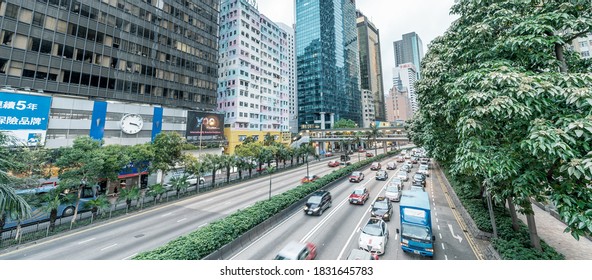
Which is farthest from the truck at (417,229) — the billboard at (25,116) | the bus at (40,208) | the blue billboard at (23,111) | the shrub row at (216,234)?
the blue billboard at (23,111)

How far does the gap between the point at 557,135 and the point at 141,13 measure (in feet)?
170

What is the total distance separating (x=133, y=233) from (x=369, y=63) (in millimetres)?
198650

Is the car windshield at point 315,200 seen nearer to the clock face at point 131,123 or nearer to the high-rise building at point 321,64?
the clock face at point 131,123

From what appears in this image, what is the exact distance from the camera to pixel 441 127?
16125 mm

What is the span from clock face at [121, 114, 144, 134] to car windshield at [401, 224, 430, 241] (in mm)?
39648

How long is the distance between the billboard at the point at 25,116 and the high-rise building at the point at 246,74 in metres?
32.0

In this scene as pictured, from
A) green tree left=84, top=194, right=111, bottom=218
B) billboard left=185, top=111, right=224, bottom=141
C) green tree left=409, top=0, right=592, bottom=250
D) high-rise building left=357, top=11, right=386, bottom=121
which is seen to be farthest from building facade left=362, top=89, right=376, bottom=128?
green tree left=409, top=0, right=592, bottom=250

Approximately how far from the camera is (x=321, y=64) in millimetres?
124250

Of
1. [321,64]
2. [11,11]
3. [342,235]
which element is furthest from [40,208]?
[321,64]

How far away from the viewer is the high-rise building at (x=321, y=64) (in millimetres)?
124938

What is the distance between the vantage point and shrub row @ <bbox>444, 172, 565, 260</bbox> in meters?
10.2

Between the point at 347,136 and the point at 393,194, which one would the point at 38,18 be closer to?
the point at 393,194

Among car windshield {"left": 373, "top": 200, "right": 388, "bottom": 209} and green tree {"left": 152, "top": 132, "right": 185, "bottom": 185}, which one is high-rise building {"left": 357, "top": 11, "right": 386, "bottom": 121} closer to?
car windshield {"left": 373, "top": 200, "right": 388, "bottom": 209}

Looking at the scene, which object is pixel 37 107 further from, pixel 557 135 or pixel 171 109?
pixel 557 135
